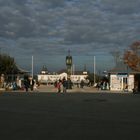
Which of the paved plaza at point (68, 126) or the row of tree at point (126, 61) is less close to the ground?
the row of tree at point (126, 61)

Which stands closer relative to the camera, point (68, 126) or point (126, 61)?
point (68, 126)

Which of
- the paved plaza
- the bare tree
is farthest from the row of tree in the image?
the paved plaza

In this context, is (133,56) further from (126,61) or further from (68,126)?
(68,126)

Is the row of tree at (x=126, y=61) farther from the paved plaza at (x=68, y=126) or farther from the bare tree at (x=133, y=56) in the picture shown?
the paved plaza at (x=68, y=126)

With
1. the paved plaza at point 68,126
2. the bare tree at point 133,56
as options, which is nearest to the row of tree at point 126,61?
the bare tree at point 133,56

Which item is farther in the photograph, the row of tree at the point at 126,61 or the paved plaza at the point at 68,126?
the row of tree at the point at 126,61

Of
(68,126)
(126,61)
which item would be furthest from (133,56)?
(68,126)

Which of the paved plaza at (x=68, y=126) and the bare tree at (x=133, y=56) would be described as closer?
the paved plaza at (x=68, y=126)

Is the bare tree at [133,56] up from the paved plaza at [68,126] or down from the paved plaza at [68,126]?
up

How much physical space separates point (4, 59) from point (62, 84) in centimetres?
4799

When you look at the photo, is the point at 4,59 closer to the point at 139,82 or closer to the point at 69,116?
the point at 139,82

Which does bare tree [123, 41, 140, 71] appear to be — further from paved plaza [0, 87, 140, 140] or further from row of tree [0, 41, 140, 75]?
paved plaza [0, 87, 140, 140]

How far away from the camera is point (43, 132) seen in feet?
46.5

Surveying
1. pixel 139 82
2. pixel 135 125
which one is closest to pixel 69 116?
pixel 135 125
